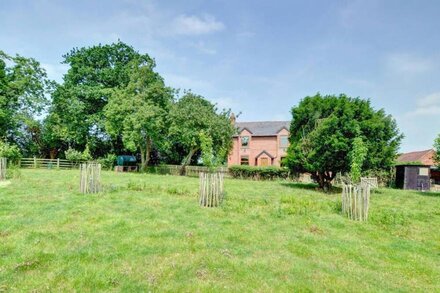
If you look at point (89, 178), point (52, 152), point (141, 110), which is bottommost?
point (89, 178)

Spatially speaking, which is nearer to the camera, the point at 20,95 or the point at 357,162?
the point at 357,162

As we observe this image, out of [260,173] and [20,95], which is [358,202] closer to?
[260,173]

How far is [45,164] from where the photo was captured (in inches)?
1453

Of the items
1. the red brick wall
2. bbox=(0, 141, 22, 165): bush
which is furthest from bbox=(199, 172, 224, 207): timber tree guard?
the red brick wall

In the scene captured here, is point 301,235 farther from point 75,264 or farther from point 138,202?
point 138,202

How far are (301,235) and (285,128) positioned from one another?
1621 inches

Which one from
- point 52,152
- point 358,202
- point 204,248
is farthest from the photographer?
point 52,152

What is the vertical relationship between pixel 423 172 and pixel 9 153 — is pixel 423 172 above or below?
below

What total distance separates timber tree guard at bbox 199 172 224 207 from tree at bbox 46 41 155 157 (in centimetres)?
2846

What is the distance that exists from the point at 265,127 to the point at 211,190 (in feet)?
131

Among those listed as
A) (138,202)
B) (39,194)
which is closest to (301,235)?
(138,202)

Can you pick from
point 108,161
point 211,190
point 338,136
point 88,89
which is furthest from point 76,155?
point 338,136

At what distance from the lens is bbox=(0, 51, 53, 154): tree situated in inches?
1421

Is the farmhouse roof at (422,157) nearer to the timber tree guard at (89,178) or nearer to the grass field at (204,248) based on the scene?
the grass field at (204,248)
